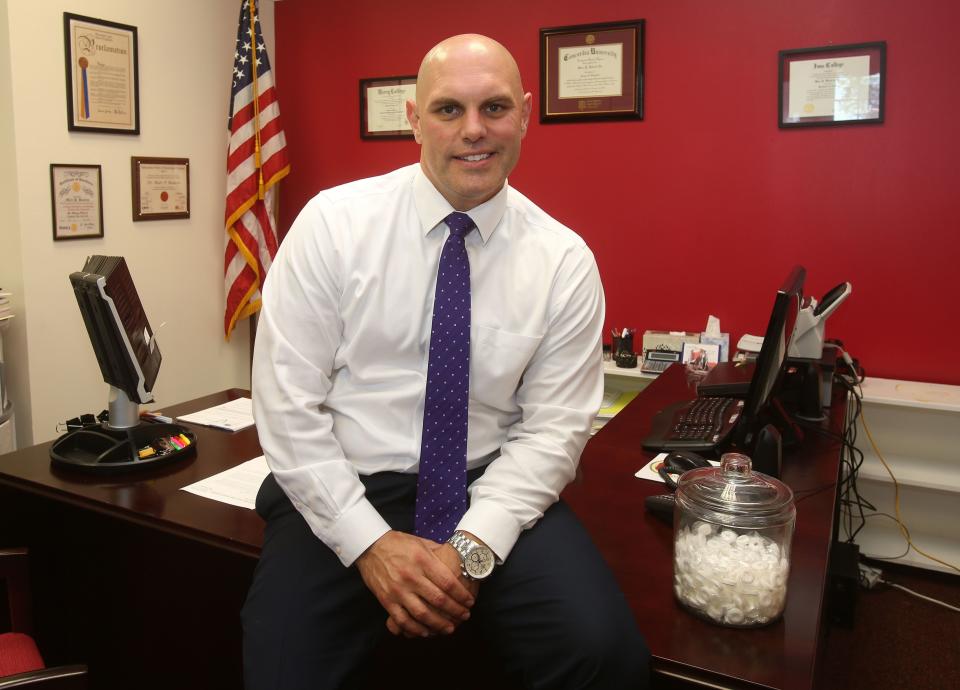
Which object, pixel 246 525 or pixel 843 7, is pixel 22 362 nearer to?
pixel 246 525

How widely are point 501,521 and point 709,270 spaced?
2.38m

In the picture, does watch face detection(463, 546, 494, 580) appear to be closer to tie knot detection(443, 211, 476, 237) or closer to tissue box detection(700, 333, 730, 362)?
tie knot detection(443, 211, 476, 237)

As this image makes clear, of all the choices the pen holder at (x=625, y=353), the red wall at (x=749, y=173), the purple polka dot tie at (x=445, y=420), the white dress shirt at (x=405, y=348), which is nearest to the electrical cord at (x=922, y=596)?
the red wall at (x=749, y=173)

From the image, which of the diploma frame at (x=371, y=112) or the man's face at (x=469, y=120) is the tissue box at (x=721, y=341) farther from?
the man's face at (x=469, y=120)

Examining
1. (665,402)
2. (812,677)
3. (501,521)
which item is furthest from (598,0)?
(812,677)

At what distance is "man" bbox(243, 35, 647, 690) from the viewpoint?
4.33ft

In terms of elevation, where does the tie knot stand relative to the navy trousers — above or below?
above

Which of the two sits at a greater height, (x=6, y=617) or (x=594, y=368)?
(x=594, y=368)

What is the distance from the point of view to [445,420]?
1479 millimetres

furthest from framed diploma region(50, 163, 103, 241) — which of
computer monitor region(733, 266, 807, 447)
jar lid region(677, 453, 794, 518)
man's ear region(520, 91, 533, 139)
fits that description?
jar lid region(677, 453, 794, 518)

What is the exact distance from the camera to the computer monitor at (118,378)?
5.84ft

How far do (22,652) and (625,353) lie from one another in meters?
2.48

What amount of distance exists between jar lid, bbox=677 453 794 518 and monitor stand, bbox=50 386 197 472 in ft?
4.01

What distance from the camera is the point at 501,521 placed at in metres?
1.37
